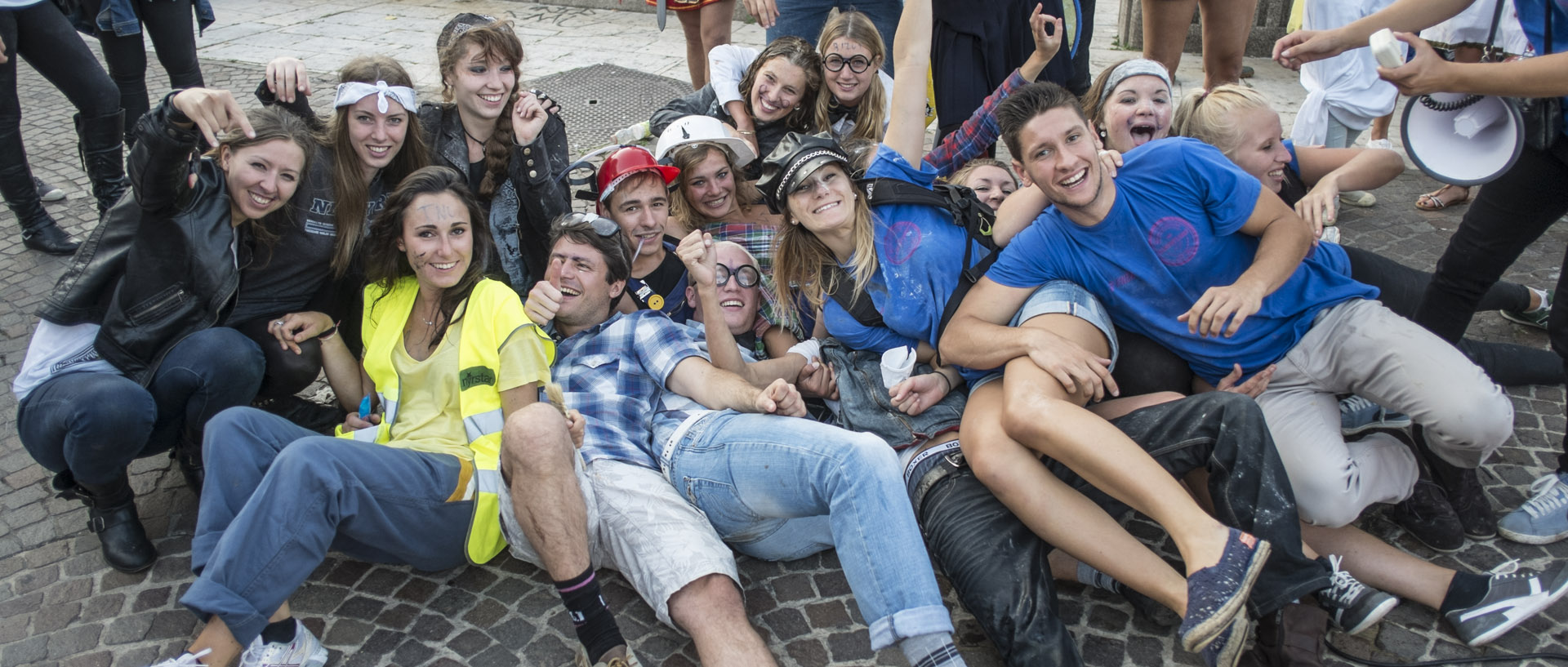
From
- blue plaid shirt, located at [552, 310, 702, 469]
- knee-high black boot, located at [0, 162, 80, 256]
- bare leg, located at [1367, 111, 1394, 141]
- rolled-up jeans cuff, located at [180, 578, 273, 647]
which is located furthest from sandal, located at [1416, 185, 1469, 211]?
knee-high black boot, located at [0, 162, 80, 256]

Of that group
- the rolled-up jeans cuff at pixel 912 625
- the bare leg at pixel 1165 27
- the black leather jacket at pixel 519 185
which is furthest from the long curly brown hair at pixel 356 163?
the bare leg at pixel 1165 27

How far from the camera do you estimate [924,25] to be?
4.51 meters

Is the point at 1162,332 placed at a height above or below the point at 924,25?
below

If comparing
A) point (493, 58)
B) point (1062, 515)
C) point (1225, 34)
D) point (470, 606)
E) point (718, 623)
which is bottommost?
point (470, 606)

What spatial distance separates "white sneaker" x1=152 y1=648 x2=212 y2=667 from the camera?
113 inches

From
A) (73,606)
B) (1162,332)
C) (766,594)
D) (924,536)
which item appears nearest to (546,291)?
(766,594)

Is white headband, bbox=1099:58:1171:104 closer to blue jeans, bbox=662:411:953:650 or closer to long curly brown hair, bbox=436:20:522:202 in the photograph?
blue jeans, bbox=662:411:953:650

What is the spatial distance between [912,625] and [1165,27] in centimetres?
439

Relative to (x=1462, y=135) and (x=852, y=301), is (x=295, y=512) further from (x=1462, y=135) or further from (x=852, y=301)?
(x=1462, y=135)

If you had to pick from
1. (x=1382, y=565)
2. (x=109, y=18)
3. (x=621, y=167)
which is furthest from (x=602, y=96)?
(x=1382, y=565)

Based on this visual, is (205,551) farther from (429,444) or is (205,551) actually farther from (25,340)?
(25,340)

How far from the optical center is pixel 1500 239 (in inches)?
137

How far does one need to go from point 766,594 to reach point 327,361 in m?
1.86

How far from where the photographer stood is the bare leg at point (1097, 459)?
2.69 meters
